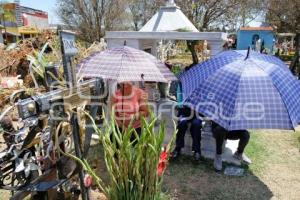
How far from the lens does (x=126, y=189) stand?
2324mm

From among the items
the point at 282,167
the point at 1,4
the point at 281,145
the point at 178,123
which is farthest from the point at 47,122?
the point at 1,4

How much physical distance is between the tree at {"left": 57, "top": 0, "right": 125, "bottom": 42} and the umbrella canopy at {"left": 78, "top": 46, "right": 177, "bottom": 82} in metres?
19.6

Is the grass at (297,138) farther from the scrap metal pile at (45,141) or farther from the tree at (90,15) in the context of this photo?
the tree at (90,15)

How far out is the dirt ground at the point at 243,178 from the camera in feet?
12.6

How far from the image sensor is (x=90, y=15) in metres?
23.5

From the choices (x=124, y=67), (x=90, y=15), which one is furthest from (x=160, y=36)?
(x=90, y=15)

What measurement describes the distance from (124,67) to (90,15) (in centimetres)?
2046

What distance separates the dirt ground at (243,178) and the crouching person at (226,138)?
14 centimetres

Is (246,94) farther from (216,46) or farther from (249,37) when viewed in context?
(249,37)

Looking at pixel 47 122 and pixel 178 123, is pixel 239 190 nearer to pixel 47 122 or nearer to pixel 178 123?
pixel 178 123

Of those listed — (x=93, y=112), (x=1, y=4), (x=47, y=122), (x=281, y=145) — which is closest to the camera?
(x=47, y=122)

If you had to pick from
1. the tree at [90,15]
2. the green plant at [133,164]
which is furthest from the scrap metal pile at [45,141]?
the tree at [90,15]

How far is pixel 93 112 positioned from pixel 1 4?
30.3m

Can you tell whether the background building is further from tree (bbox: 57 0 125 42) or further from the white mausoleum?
the white mausoleum
